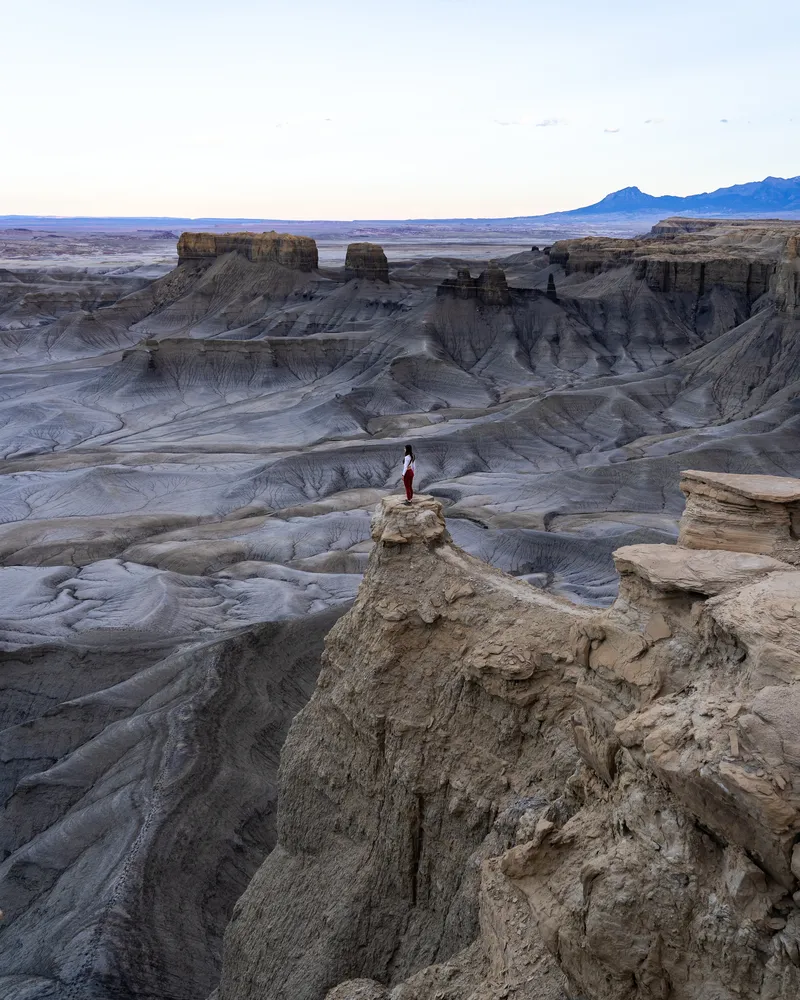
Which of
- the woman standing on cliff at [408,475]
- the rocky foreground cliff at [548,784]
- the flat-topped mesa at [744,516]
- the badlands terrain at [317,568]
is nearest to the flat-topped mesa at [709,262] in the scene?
the badlands terrain at [317,568]

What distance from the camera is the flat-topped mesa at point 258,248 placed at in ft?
300

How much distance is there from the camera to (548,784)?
9312 millimetres

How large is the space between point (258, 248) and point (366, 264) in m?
11.0

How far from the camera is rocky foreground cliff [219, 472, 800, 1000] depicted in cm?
541

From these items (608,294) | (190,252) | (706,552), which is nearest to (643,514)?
(706,552)

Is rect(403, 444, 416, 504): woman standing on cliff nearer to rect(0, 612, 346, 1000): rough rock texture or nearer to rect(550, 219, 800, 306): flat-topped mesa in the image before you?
rect(0, 612, 346, 1000): rough rock texture

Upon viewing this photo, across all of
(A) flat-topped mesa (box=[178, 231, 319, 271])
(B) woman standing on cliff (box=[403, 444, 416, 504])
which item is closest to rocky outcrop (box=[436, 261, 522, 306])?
(A) flat-topped mesa (box=[178, 231, 319, 271])

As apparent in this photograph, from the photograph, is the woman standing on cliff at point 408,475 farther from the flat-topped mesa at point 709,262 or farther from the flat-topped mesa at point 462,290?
the flat-topped mesa at point 462,290

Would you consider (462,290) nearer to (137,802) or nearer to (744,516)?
(137,802)

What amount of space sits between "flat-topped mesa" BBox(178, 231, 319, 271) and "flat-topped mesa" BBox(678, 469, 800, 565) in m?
85.4

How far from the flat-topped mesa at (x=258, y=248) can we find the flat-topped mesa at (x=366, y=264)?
4198 mm

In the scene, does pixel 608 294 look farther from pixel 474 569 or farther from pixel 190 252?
pixel 474 569

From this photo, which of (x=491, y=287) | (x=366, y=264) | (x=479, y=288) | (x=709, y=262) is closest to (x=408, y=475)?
(x=479, y=288)

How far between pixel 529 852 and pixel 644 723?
1.56 meters
